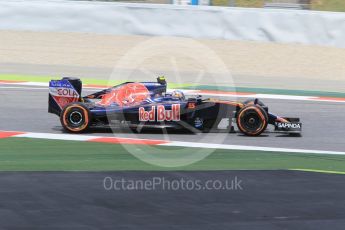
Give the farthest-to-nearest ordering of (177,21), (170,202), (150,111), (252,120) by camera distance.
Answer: (177,21)
(252,120)
(150,111)
(170,202)

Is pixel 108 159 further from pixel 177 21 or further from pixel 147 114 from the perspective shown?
pixel 177 21

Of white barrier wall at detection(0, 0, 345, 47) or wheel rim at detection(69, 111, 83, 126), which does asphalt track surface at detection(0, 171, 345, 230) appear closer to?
wheel rim at detection(69, 111, 83, 126)

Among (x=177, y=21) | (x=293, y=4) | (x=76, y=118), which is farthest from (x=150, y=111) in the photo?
(x=293, y=4)

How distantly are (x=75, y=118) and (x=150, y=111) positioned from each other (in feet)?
4.20

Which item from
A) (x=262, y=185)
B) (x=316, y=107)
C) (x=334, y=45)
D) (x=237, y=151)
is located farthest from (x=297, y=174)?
(x=334, y=45)

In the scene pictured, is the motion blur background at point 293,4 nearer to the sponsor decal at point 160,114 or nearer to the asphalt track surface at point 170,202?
the sponsor decal at point 160,114

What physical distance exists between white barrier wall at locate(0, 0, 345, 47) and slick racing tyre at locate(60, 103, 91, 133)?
10.7 metres

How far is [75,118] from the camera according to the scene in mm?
13281

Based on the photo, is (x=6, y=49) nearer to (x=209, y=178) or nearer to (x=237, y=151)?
(x=237, y=151)

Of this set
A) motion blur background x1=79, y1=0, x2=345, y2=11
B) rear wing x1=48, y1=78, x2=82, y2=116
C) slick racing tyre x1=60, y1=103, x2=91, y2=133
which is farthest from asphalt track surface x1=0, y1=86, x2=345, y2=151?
motion blur background x1=79, y1=0, x2=345, y2=11

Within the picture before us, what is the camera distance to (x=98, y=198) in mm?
8469

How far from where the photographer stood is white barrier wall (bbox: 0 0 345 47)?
905 inches

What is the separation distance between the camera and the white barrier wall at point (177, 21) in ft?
75.4

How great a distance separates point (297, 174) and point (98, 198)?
3.03 meters
